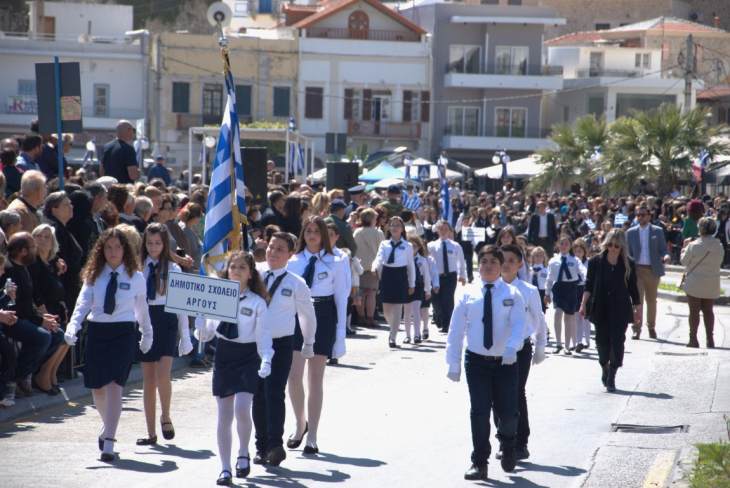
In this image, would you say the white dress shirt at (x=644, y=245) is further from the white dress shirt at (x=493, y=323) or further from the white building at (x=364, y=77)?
the white building at (x=364, y=77)

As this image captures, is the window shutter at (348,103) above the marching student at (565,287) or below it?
above

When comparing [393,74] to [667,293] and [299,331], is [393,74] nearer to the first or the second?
[667,293]

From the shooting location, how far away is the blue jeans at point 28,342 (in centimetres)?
1191

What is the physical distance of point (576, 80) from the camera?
227 ft

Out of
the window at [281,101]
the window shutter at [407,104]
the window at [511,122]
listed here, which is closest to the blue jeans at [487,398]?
the window at [281,101]

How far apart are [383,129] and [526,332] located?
55371mm

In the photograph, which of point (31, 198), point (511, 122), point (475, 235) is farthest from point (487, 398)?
point (511, 122)

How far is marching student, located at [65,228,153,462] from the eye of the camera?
33.4 ft

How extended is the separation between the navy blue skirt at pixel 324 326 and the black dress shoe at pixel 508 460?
74.7 inches

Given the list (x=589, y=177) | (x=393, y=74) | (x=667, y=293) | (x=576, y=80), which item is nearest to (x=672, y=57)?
(x=576, y=80)

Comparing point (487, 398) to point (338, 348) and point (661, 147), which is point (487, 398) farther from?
point (661, 147)

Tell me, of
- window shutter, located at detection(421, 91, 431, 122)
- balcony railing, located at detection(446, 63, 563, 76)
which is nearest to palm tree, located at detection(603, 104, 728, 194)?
window shutter, located at detection(421, 91, 431, 122)

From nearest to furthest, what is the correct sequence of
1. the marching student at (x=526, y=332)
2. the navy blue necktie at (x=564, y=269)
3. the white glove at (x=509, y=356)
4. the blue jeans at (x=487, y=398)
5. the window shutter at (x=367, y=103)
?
the white glove at (x=509, y=356)
the blue jeans at (x=487, y=398)
the marching student at (x=526, y=332)
the navy blue necktie at (x=564, y=269)
the window shutter at (x=367, y=103)

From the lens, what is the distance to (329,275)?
37.0ft
